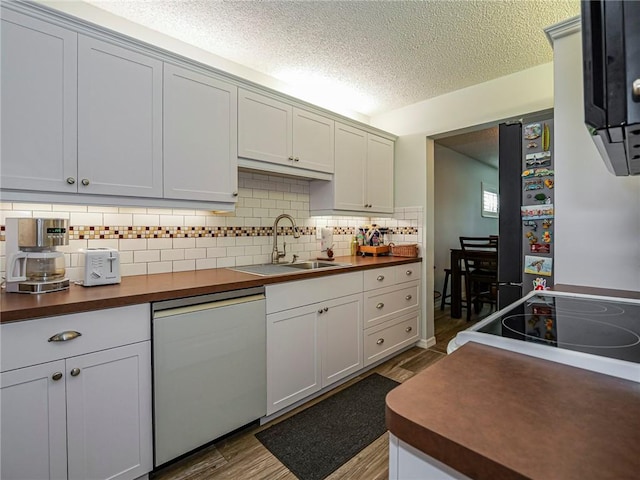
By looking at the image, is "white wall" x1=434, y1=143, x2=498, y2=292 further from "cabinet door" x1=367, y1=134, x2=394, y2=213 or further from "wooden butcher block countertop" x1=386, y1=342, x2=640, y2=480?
A: "wooden butcher block countertop" x1=386, y1=342, x2=640, y2=480

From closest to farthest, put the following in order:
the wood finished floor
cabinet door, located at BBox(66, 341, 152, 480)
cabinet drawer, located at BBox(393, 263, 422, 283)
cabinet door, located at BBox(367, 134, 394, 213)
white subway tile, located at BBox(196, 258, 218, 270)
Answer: cabinet door, located at BBox(66, 341, 152, 480) < the wood finished floor < white subway tile, located at BBox(196, 258, 218, 270) < cabinet drawer, located at BBox(393, 263, 422, 283) < cabinet door, located at BBox(367, 134, 394, 213)

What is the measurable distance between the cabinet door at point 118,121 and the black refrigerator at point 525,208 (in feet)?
6.73

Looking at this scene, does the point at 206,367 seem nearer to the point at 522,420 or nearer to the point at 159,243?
the point at 159,243

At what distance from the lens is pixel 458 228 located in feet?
17.6

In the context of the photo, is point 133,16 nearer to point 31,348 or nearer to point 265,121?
point 265,121

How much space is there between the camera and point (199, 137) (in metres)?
1.90

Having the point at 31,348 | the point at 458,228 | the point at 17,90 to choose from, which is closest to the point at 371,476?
the point at 31,348

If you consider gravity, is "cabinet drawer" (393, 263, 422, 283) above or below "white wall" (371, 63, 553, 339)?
below

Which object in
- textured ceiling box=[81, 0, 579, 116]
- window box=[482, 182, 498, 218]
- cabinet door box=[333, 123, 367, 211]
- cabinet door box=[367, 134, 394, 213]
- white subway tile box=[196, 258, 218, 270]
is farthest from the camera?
window box=[482, 182, 498, 218]

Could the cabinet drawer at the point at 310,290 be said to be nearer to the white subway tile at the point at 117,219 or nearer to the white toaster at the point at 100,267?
the white toaster at the point at 100,267

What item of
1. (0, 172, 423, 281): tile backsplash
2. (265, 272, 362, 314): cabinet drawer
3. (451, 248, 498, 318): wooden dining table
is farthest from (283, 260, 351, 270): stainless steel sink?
(451, 248, 498, 318): wooden dining table

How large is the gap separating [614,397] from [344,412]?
1.77m

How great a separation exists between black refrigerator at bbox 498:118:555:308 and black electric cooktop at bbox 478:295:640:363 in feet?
1.94

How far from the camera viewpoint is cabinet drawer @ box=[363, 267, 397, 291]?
2564 millimetres
